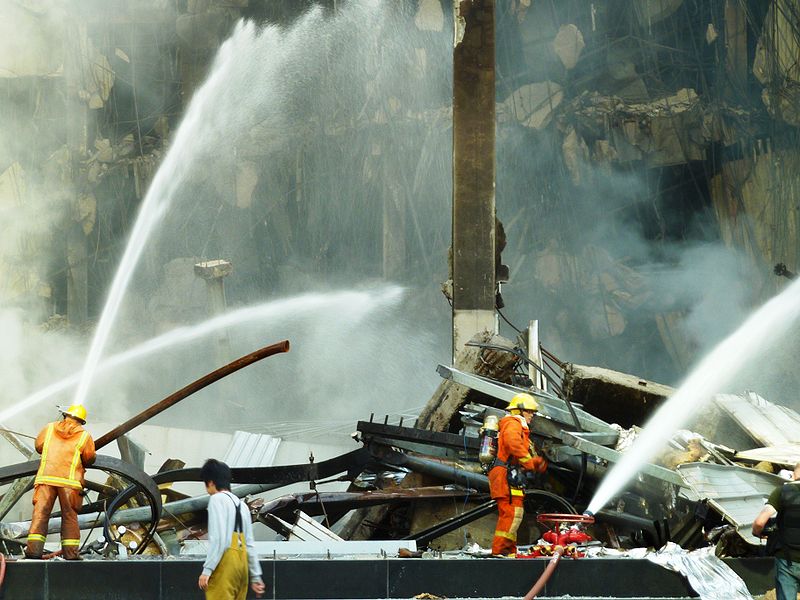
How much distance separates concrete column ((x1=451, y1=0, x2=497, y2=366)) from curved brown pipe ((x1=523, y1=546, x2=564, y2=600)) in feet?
22.5

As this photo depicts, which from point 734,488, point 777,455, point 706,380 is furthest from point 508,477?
point 706,380

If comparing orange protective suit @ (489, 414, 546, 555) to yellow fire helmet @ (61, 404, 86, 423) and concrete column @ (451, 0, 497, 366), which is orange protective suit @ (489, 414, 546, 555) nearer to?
yellow fire helmet @ (61, 404, 86, 423)

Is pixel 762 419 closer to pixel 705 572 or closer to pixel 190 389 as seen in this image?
pixel 705 572

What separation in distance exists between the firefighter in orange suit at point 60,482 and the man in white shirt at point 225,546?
2.45 m

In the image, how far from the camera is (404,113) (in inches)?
925

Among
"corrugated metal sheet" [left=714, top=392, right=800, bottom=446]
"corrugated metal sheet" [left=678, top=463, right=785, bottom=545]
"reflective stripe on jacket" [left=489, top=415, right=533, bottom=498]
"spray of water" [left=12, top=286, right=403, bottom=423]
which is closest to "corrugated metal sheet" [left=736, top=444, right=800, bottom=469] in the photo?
"corrugated metal sheet" [left=678, top=463, right=785, bottom=545]

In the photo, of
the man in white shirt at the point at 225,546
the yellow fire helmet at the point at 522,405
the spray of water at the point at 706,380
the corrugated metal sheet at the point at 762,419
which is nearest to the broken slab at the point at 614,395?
the spray of water at the point at 706,380

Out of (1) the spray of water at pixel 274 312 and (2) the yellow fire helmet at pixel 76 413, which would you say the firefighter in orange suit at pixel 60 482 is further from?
(1) the spray of water at pixel 274 312

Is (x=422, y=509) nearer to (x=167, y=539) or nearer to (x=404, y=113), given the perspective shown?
(x=167, y=539)

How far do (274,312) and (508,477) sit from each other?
1612 cm

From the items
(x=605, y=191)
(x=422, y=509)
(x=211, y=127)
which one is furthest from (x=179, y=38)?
(x=422, y=509)

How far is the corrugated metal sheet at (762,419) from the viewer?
10.9 m

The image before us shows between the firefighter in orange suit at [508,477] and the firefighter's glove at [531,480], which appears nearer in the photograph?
the firefighter in orange suit at [508,477]

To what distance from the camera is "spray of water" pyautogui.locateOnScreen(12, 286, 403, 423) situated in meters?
23.6
